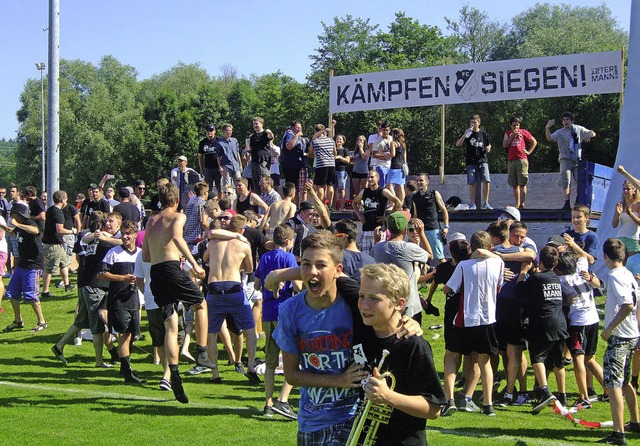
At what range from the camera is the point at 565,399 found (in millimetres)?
9039

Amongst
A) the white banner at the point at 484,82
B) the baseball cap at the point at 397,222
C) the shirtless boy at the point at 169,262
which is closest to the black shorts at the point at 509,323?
the baseball cap at the point at 397,222

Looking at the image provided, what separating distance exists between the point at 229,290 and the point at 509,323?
3.41 m

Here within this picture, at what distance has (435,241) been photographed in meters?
15.2

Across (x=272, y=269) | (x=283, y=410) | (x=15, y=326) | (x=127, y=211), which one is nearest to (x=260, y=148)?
(x=127, y=211)

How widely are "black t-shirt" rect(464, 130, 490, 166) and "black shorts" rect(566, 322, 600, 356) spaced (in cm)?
815

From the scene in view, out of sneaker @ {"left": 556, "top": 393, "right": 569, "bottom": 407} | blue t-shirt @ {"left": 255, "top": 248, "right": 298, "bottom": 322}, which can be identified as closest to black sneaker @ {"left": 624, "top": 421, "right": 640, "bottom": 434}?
sneaker @ {"left": 556, "top": 393, "right": 569, "bottom": 407}

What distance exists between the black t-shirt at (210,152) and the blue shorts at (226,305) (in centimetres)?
970

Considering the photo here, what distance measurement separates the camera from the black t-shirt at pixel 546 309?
8883 mm

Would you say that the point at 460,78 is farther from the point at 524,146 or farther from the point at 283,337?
the point at 283,337

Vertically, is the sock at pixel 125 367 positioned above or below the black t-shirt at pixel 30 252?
below

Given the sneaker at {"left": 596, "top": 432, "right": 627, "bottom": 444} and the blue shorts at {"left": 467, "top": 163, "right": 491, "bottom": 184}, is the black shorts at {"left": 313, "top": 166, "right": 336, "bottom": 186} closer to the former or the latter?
the blue shorts at {"left": 467, "top": 163, "right": 491, "bottom": 184}

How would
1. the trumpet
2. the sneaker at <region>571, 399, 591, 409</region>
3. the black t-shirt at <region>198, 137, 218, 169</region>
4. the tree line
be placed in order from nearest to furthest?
the trumpet
the sneaker at <region>571, 399, 591, 409</region>
the black t-shirt at <region>198, 137, 218, 169</region>
the tree line

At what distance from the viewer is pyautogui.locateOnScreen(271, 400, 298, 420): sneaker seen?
8227 millimetres

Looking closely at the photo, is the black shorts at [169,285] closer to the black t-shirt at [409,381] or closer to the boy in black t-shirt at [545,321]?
the boy in black t-shirt at [545,321]
